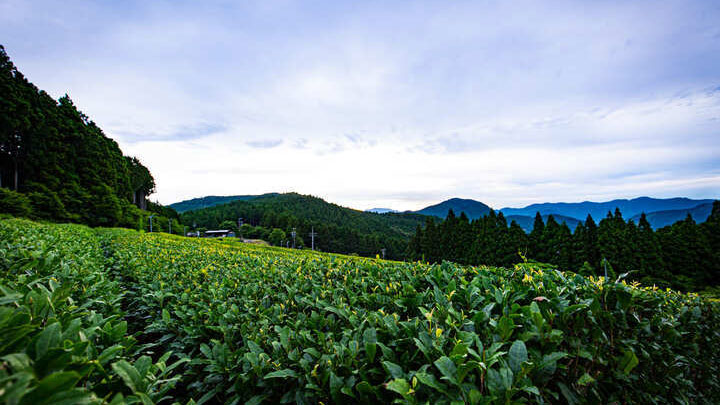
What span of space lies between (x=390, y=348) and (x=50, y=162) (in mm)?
41419

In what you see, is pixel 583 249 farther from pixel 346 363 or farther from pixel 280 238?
pixel 280 238

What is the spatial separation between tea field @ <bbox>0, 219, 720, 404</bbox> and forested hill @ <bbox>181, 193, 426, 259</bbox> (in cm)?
6130

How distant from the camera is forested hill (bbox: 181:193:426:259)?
77125mm

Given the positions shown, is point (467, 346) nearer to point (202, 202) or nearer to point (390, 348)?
point (390, 348)

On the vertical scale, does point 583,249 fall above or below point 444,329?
below

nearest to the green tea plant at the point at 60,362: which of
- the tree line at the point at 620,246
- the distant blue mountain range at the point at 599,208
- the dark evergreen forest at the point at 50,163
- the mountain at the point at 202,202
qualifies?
the tree line at the point at 620,246

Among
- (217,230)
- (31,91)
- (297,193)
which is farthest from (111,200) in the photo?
(297,193)

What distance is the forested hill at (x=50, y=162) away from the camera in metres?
24.6

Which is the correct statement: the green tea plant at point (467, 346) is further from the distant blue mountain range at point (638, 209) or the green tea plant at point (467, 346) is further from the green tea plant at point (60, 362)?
the distant blue mountain range at point (638, 209)

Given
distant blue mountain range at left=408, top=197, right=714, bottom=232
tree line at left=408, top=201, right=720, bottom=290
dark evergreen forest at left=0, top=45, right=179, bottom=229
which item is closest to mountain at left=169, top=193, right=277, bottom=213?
distant blue mountain range at left=408, top=197, right=714, bottom=232

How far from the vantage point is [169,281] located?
410 cm

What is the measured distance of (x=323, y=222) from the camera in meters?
97.9

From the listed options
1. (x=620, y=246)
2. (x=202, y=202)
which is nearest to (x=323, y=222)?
(x=620, y=246)

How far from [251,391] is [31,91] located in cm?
4179
